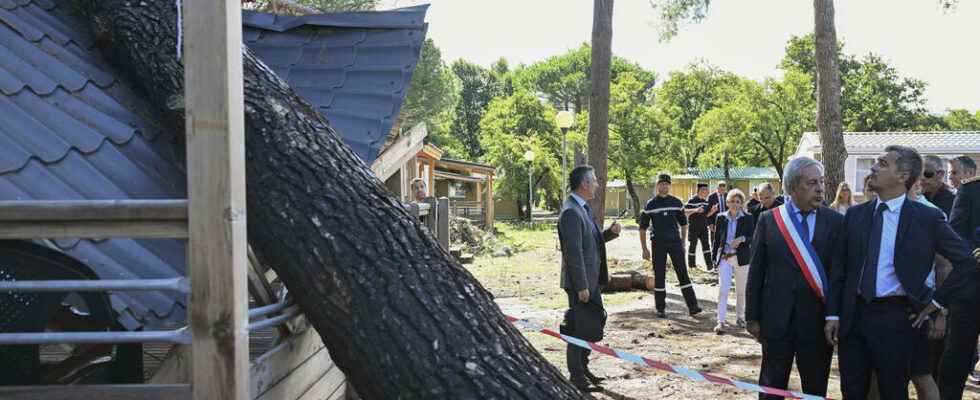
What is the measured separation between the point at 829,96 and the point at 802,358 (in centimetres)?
723

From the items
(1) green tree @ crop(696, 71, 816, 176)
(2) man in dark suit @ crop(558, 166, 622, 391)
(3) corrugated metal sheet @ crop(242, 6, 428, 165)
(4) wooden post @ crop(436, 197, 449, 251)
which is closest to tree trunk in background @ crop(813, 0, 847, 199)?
(2) man in dark suit @ crop(558, 166, 622, 391)

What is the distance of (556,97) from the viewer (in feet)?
282

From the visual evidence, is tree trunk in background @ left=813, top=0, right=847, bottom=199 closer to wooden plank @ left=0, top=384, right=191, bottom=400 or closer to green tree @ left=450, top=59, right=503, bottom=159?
wooden plank @ left=0, top=384, right=191, bottom=400

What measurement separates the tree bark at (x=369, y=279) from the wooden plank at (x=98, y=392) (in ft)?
1.83

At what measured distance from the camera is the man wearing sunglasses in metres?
6.19

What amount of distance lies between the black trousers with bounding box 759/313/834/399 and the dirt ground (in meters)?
1.65

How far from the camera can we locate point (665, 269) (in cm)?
982

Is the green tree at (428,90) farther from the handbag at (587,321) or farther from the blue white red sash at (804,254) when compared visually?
the blue white red sash at (804,254)

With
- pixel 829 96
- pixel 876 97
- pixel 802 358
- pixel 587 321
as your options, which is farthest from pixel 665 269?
pixel 876 97

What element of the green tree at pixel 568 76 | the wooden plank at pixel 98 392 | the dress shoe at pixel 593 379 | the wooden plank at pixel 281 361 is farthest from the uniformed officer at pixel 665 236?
the green tree at pixel 568 76

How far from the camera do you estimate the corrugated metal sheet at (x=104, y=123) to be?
9.48 feet

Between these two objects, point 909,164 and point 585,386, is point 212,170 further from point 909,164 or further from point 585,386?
→ point 585,386

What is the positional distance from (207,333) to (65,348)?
7.75ft

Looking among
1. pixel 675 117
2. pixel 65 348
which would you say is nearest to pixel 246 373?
pixel 65 348
